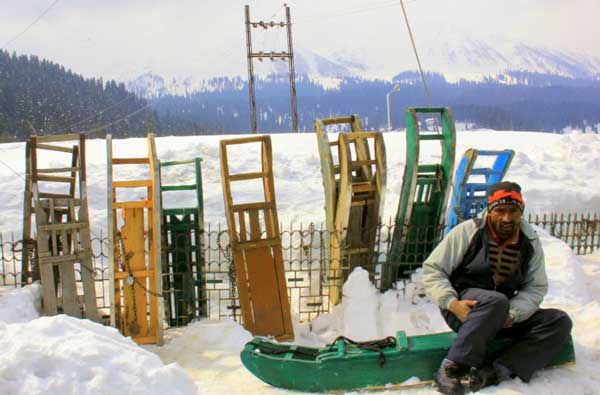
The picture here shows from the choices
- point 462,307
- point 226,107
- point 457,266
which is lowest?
point 462,307

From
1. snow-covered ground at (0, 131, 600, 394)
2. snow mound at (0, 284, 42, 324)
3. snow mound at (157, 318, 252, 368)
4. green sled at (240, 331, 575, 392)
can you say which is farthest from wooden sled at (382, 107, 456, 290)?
snow mound at (0, 284, 42, 324)

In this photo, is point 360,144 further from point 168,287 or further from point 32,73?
point 32,73

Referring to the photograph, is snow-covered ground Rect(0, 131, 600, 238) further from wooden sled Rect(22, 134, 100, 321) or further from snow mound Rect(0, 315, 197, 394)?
snow mound Rect(0, 315, 197, 394)

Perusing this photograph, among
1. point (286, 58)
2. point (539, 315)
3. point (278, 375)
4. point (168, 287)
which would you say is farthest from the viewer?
point (286, 58)

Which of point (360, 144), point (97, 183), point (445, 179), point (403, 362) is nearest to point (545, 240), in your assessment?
point (445, 179)

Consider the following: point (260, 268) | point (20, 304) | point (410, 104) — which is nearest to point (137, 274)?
point (20, 304)

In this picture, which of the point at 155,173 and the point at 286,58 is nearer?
the point at 155,173

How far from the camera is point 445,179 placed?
19.9 ft

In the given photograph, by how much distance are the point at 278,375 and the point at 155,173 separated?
7.88ft

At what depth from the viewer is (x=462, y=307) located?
132 inches

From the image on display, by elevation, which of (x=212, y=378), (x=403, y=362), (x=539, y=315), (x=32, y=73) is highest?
(x=32, y=73)

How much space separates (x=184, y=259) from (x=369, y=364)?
303cm

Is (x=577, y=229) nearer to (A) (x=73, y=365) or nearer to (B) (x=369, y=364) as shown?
(B) (x=369, y=364)

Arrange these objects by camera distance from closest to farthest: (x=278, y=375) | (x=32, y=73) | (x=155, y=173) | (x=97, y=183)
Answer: (x=278, y=375) < (x=155, y=173) < (x=97, y=183) < (x=32, y=73)
